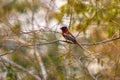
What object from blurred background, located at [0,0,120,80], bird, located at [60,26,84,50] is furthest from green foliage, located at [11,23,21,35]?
bird, located at [60,26,84,50]

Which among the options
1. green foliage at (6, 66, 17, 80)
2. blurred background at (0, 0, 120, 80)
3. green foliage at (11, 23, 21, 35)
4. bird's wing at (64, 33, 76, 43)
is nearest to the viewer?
bird's wing at (64, 33, 76, 43)

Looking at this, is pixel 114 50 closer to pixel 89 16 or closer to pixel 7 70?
pixel 89 16

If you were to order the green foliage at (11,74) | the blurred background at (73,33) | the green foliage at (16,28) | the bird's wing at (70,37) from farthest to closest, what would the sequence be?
the green foliage at (11,74) < the green foliage at (16,28) < the blurred background at (73,33) < the bird's wing at (70,37)

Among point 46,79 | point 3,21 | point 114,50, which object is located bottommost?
point 46,79

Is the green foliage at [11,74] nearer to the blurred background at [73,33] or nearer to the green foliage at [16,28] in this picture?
the blurred background at [73,33]

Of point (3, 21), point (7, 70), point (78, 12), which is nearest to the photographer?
point (78, 12)

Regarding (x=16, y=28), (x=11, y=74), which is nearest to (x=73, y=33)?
(x=16, y=28)

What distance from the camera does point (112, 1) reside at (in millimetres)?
6270

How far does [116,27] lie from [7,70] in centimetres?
188

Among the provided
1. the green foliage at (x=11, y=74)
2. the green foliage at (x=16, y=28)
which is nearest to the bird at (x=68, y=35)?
the green foliage at (x=16, y=28)

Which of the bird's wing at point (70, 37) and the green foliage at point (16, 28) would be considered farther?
the green foliage at point (16, 28)

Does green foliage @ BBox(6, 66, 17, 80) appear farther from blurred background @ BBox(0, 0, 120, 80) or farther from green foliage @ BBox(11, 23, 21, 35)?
green foliage @ BBox(11, 23, 21, 35)

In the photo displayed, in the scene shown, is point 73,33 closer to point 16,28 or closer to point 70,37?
point 70,37

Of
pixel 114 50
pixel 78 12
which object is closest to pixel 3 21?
pixel 78 12
